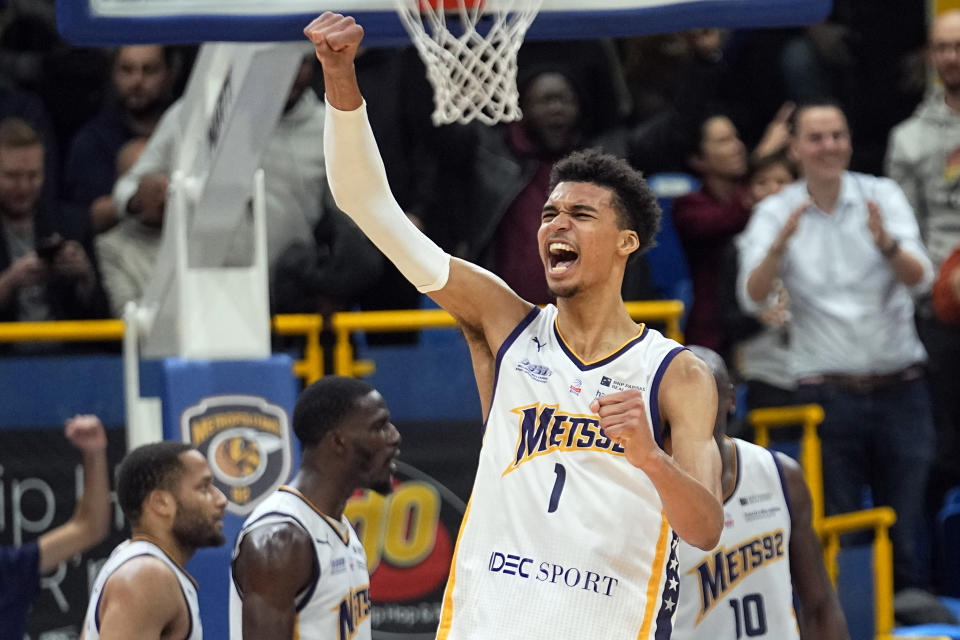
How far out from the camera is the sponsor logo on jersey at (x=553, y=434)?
3.95 meters

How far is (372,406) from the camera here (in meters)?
5.62

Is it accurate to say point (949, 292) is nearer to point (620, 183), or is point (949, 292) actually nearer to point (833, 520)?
point (833, 520)

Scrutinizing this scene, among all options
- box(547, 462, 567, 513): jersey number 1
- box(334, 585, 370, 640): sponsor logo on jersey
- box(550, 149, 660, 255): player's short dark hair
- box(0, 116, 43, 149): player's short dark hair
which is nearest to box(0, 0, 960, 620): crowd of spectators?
box(0, 116, 43, 149): player's short dark hair

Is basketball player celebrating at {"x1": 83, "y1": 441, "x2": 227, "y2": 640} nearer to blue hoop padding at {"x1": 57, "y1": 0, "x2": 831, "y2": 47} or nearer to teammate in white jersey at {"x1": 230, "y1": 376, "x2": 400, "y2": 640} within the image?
teammate in white jersey at {"x1": 230, "y1": 376, "x2": 400, "y2": 640}

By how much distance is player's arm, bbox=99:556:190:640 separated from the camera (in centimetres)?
523

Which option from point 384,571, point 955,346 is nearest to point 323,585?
point 384,571

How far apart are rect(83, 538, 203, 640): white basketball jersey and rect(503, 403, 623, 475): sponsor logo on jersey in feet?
6.07

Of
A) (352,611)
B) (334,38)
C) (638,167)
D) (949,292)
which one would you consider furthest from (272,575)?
(638,167)

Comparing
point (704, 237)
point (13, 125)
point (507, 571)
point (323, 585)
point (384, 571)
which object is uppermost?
point (13, 125)

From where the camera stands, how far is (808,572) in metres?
5.73

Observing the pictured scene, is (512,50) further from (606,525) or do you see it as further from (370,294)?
(370,294)

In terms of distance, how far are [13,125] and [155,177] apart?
2.87 feet

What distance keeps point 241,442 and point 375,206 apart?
2.53 metres

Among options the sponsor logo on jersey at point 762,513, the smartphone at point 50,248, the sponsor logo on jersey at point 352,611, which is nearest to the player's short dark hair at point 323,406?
the sponsor logo on jersey at point 352,611
